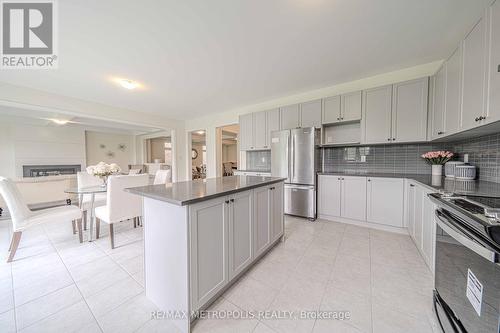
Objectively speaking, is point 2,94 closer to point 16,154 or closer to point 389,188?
point 16,154

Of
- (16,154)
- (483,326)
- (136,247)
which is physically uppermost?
(16,154)

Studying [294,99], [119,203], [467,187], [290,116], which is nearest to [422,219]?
[467,187]

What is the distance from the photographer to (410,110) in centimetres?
264

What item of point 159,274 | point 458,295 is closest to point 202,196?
point 159,274

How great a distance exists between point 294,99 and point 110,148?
25.4 ft

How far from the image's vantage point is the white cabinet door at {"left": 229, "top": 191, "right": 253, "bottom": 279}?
153 centimetres

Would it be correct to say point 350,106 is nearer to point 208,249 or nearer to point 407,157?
point 407,157

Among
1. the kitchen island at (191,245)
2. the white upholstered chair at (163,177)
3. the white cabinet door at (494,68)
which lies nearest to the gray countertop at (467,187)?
the white cabinet door at (494,68)

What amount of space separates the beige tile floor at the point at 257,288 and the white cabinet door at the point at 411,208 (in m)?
0.17

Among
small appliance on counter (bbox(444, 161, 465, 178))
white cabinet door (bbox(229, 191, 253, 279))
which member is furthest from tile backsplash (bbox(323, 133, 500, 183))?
white cabinet door (bbox(229, 191, 253, 279))

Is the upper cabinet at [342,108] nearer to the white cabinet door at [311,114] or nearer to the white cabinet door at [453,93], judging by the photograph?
the white cabinet door at [311,114]

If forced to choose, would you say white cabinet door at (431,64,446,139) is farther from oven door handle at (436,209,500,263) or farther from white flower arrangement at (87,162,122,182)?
white flower arrangement at (87,162,122,182)

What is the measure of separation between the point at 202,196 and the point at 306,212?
2545mm

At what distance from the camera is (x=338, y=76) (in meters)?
3.01
